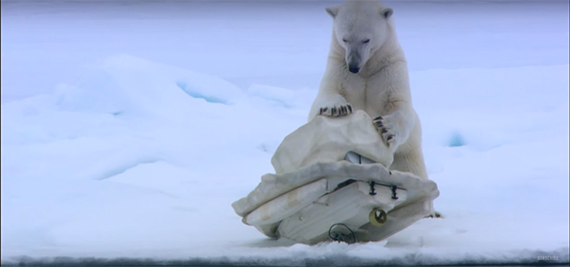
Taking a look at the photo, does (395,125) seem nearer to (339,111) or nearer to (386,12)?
(339,111)

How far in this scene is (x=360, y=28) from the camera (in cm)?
241

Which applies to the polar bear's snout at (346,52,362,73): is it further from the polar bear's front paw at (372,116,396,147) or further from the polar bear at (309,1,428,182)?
the polar bear's front paw at (372,116,396,147)

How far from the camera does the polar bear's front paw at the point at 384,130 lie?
2.25 metres

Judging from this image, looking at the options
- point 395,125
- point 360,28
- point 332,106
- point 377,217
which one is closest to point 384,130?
point 395,125

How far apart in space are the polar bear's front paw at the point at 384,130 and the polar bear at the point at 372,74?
0.12 feet

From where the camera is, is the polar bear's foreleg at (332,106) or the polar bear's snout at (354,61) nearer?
the polar bear's foreleg at (332,106)

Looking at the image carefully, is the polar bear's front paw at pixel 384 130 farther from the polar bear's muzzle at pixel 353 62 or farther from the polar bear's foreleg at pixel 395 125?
the polar bear's muzzle at pixel 353 62

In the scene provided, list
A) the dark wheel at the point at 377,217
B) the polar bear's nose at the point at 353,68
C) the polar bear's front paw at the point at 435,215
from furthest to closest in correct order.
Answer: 1. the polar bear's front paw at the point at 435,215
2. the polar bear's nose at the point at 353,68
3. the dark wheel at the point at 377,217

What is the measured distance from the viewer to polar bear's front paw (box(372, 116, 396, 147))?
225 cm

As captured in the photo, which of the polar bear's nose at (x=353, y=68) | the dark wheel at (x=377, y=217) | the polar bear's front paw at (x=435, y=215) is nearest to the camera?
the dark wheel at (x=377, y=217)

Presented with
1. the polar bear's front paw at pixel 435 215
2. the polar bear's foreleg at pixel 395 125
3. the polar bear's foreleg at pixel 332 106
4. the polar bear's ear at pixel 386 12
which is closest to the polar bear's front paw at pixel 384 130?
the polar bear's foreleg at pixel 395 125

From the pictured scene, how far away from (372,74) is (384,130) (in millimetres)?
378

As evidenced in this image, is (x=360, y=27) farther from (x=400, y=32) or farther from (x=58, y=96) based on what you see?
(x=58, y=96)

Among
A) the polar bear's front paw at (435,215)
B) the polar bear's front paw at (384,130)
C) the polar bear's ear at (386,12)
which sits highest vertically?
the polar bear's ear at (386,12)
